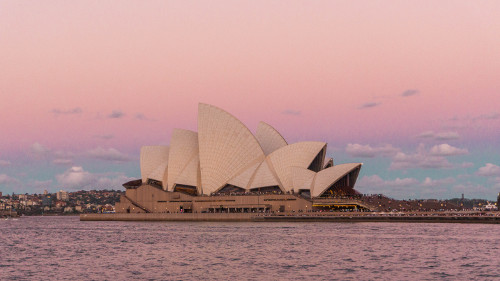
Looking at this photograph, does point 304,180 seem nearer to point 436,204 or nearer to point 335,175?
point 335,175

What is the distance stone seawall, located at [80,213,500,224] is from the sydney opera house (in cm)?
452

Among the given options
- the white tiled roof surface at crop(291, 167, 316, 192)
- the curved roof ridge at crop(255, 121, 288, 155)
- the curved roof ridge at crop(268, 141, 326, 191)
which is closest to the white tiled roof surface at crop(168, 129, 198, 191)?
the curved roof ridge at crop(255, 121, 288, 155)

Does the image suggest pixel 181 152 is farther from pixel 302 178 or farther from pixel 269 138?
pixel 302 178

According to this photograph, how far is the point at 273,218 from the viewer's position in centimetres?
10012

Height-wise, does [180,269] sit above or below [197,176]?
below

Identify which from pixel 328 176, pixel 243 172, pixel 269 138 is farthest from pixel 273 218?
pixel 269 138

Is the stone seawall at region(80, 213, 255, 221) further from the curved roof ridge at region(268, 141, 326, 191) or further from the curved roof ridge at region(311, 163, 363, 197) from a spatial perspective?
the curved roof ridge at region(311, 163, 363, 197)

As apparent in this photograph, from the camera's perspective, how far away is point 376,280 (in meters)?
32.7

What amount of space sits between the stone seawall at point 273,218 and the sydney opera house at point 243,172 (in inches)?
178

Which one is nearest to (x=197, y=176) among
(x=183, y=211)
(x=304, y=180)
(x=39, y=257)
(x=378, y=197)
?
(x=183, y=211)

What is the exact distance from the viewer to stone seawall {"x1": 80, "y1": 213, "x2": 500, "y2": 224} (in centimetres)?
8775

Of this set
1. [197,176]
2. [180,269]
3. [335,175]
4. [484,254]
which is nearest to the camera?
[180,269]

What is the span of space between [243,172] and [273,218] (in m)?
15.0

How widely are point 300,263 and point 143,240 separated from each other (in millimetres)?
25854
